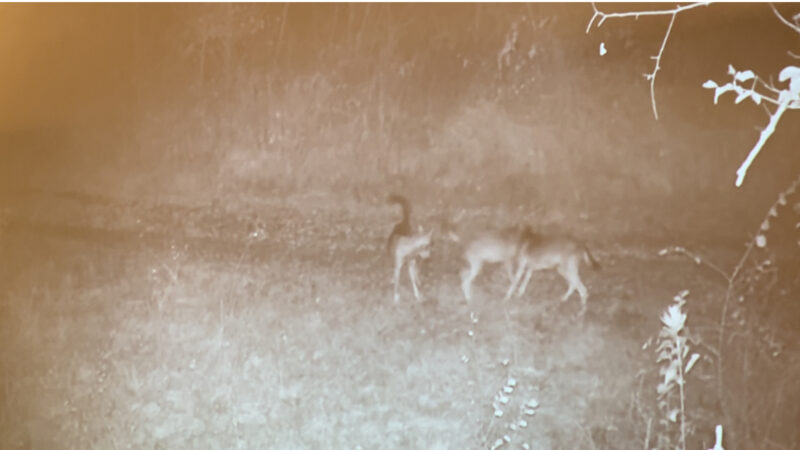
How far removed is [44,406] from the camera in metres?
1.50

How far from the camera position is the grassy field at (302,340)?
139cm

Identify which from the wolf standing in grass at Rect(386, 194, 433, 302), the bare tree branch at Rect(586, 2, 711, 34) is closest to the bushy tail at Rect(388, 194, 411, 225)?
the wolf standing in grass at Rect(386, 194, 433, 302)

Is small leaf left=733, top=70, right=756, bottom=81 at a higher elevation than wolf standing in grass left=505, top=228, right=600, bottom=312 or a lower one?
higher

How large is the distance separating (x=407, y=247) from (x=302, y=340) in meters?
0.29

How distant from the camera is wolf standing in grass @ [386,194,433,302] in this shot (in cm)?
143

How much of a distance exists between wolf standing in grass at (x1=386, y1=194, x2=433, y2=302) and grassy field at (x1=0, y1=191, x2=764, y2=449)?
2 centimetres

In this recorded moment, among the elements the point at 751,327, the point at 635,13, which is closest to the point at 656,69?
the point at 635,13

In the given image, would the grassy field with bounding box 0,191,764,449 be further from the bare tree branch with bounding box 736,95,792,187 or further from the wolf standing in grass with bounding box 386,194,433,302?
the bare tree branch with bounding box 736,95,792,187

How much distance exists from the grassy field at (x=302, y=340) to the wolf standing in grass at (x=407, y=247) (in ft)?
0.07

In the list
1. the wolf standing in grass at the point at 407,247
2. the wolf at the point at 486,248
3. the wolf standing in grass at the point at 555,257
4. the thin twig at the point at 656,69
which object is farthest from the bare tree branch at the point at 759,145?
the wolf standing in grass at the point at 407,247

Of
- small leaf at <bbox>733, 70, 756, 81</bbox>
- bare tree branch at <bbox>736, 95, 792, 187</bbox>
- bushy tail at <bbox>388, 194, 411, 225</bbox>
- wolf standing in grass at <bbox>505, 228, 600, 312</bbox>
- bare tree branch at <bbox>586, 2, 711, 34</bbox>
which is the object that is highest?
bare tree branch at <bbox>586, 2, 711, 34</bbox>

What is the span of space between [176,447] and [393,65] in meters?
0.92

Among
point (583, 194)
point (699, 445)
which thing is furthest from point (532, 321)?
point (699, 445)

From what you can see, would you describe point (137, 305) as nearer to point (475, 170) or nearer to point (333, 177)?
point (333, 177)
